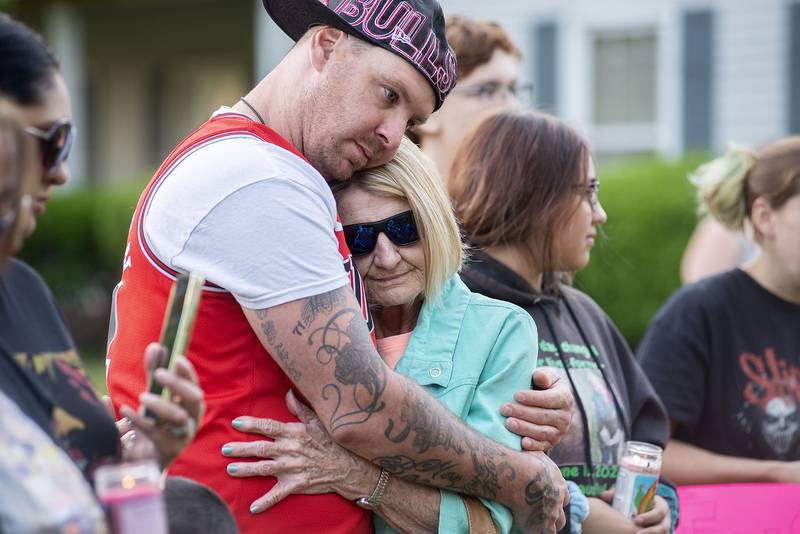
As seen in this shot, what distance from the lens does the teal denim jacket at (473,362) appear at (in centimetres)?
247

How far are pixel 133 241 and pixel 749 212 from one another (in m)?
2.84

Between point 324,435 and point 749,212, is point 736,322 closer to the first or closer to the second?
point 749,212

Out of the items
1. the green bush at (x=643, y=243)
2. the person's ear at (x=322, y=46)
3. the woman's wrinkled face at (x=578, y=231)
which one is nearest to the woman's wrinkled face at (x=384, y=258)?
the person's ear at (x=322, y=46)

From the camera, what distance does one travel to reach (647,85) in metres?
11.2

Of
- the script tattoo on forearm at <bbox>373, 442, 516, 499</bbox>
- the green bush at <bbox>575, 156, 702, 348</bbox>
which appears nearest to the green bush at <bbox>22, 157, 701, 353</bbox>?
the green bush at <bbox>575, 156, 702, 348</bbox>

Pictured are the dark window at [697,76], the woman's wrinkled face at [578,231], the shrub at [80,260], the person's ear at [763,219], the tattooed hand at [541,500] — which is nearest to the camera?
the tattooed hand at [541,500]

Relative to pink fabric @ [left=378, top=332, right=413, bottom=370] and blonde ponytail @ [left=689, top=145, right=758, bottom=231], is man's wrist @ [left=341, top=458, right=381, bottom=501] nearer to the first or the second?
pink fabric @ [left=378, top=332, right=413, bottom=370]

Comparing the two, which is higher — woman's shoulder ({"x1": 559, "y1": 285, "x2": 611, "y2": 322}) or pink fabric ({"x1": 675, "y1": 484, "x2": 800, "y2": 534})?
woman's shoulder ({"x1": 559, "y1": 285, "x2": 611, "y2": 322})

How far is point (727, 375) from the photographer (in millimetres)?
3693

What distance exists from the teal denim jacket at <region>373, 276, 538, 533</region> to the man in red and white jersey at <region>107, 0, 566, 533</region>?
9cm

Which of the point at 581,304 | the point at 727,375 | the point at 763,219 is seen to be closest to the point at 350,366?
the point at 581,304

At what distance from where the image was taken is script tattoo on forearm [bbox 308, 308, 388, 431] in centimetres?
212

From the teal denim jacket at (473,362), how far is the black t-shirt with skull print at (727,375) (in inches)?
49.7

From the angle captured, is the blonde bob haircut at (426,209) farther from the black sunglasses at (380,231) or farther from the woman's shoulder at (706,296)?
the woman's shoulder at (706,296)
